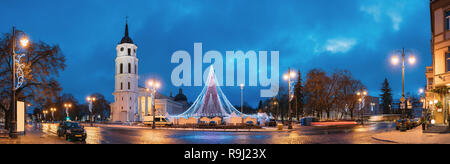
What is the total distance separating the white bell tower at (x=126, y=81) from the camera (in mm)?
100938

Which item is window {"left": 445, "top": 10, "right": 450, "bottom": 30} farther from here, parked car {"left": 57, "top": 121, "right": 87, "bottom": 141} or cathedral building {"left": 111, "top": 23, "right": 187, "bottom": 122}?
cathedral building {"left": 111, "top": 23, "right": 187, "bottom": 122}

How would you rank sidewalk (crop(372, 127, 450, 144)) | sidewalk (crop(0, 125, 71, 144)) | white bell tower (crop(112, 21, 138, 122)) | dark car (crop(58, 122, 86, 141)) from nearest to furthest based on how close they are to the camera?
1. sidewalk (crop(372, 127, 450, 144))
2. sidewalk (crop(0, 125, 71, 144))
3. dark car (crop(58, 122, 86, 141))
4. white bell tower (crop(112, 21, 138, 122))

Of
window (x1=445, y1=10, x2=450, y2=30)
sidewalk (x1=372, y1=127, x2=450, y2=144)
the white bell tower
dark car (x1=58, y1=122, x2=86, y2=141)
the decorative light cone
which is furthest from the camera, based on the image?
the white bell tower

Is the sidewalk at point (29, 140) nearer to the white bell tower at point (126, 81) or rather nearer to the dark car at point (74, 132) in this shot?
the dark car at point (74, 132)

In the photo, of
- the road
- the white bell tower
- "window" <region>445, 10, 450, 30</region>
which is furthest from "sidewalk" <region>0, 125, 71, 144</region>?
the white bell tower

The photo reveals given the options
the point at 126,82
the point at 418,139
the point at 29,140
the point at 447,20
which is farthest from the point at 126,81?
the point at 418,139

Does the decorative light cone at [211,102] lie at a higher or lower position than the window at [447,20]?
lower

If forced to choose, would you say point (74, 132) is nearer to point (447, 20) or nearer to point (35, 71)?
point (35, 71)

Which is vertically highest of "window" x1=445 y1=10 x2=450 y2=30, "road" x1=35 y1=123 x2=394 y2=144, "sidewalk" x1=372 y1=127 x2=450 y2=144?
"window" x1=445 y1=10 x2=450 y2=30

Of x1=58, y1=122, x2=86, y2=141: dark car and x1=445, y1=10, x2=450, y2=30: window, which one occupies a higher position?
x1=445, y1=10, x2=450, y2=30: window

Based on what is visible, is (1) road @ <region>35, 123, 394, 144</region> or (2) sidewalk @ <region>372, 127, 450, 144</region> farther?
(1) road @ <region>35, 123, 394, 144</region>

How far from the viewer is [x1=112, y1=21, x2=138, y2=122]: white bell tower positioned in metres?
101

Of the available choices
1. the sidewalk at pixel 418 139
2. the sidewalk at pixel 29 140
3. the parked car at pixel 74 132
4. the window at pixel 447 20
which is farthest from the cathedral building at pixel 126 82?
the window at pixel 447 20
